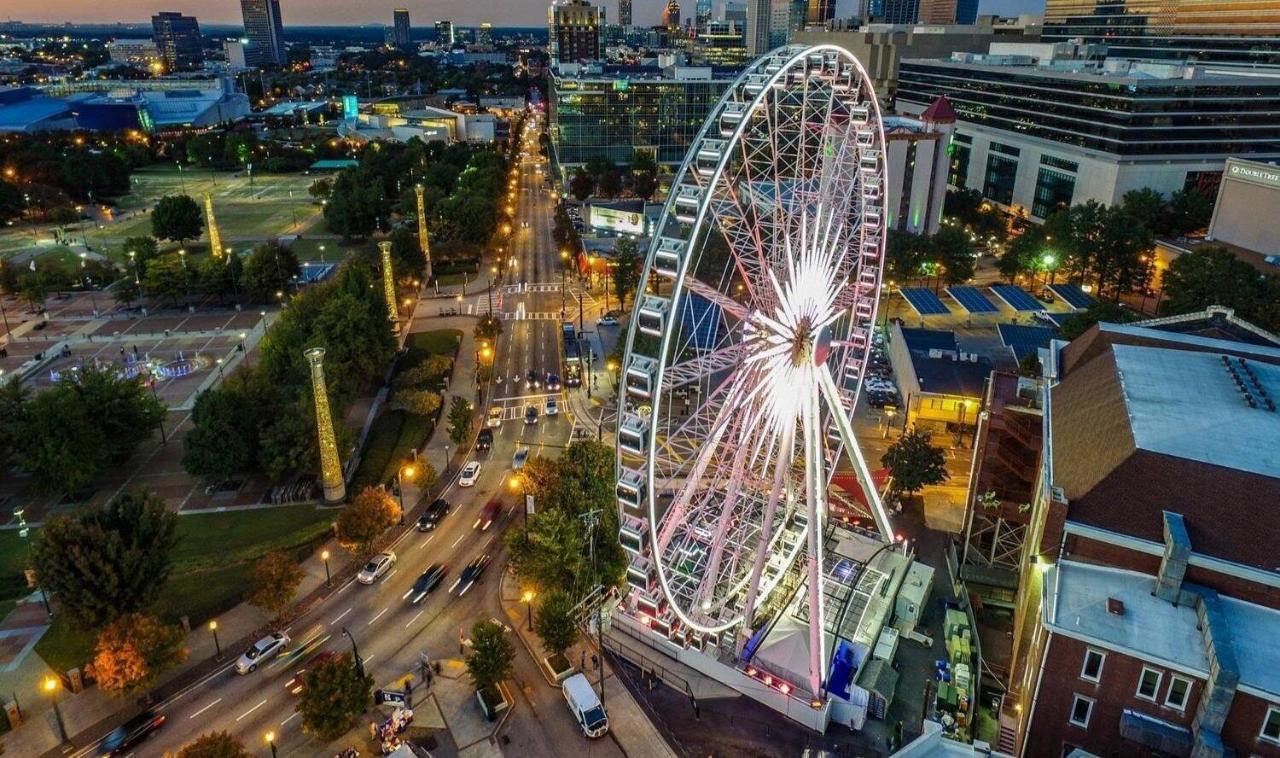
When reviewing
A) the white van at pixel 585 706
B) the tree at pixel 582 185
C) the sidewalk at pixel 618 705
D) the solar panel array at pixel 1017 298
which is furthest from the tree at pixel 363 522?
the tree at pixel 582 185

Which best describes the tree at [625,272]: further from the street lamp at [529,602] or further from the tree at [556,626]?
the tree at [556,626]

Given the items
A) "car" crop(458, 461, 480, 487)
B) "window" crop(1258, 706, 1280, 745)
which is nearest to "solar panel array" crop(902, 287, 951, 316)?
"car" crop(458, 461, 480, 487)

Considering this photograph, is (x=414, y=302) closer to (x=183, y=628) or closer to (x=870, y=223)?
(x=183, y=628)

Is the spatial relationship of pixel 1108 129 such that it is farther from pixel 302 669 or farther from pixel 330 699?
pixel 330 699

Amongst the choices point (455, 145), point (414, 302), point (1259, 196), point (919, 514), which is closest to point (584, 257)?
point (414, 302)

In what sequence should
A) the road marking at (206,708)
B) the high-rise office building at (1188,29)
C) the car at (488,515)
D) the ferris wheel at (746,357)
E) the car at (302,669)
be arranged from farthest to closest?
the high-rise office building at (1188,29) → the car at (488,515) → the car at (302,669) → the road marking at (206,708) → the ferris wheel at (746,357)

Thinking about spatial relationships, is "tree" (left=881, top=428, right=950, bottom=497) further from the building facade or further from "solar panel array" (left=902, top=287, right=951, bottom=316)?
the building facade
